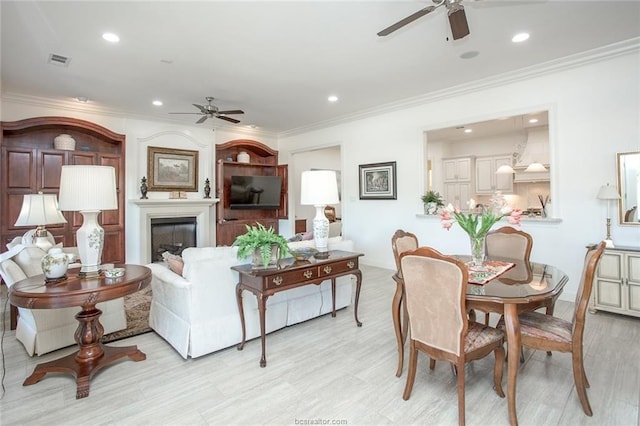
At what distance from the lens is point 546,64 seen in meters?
4.04

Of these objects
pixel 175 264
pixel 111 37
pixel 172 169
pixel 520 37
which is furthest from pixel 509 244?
pixel 172 169

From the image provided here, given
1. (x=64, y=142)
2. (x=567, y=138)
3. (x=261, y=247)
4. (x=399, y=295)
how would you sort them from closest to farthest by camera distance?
(x=399, y=295) < (x=261, y=247) < (x=567, y=138) < (x=64, y=142)

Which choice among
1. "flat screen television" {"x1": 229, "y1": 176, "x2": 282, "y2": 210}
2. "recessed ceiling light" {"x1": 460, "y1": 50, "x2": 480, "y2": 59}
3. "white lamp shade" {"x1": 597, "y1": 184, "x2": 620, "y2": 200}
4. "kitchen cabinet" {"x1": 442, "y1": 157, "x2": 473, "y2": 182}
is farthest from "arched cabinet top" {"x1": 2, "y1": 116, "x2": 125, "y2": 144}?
"kitchen cabinet" {"x1": 442, "y1": 157, "x2": 473, "y2": 182}

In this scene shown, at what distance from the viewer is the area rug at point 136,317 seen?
Result: 3.07m

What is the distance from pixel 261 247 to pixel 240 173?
5.66m

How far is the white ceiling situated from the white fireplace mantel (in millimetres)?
1920

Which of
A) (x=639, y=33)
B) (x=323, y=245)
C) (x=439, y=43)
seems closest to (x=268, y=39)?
(x=439, y=43)

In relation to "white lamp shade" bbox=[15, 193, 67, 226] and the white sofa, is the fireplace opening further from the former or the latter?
the white sofa

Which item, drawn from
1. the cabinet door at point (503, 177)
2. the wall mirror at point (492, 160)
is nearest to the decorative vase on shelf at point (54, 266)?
the wall mirror at point (492, 160)

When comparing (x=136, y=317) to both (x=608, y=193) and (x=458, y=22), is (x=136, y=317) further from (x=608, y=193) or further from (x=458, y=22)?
(x=608, y=193)

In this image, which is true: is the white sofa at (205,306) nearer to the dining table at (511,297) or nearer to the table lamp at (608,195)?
the dining table at (511,297)

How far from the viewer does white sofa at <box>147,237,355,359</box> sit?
8.61 ft

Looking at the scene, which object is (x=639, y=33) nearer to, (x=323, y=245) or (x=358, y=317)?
(x=323, y=245)

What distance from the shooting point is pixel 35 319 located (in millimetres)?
2688
